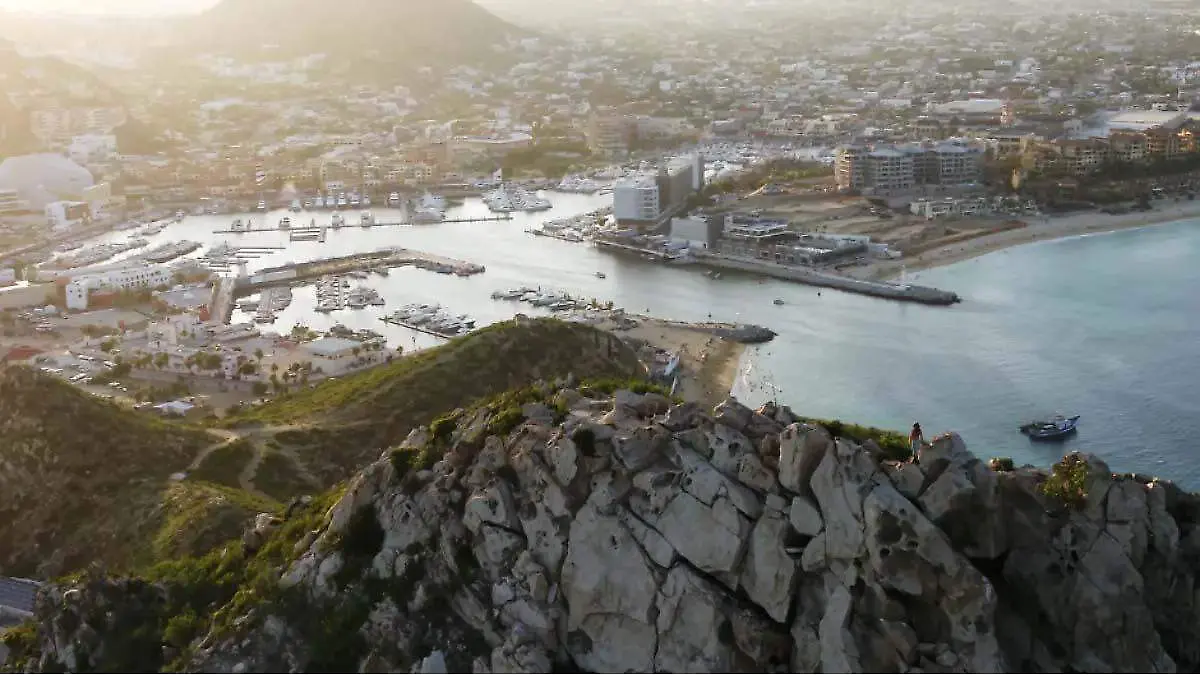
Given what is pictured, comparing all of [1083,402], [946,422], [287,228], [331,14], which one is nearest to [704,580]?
[946,422]

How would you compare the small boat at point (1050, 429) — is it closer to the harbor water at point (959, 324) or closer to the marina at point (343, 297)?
the harbor water at point (959, 324)

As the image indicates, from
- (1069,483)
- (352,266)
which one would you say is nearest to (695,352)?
(352,266)

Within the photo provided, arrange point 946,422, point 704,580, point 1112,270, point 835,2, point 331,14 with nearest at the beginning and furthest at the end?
point 704,580 < point 946,422 < point 1112,270 < point 331,14 < point 835,2

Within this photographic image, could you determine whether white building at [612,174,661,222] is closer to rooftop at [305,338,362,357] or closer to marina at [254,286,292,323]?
marina at [254,286,292,323]

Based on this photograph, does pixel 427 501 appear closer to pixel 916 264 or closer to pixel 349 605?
pixel 349 605

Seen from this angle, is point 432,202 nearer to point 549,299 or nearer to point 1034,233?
point 549,299

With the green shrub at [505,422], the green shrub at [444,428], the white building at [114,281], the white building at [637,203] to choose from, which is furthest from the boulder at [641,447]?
the white building at [637,203]
